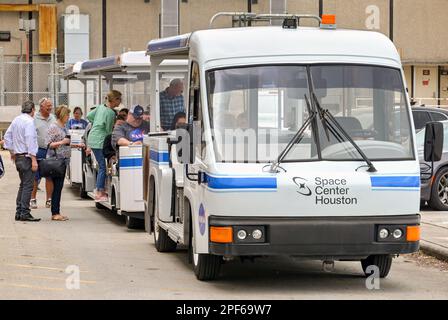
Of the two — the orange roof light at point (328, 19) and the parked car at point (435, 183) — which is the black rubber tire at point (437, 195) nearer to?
the parked car at point (435, 183)

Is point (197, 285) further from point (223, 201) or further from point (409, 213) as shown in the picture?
point (409, 213)

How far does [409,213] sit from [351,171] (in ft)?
2.41

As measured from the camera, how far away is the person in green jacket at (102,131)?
63.4ft

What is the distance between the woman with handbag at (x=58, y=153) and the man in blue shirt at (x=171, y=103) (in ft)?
12.8

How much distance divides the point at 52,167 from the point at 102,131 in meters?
1.45

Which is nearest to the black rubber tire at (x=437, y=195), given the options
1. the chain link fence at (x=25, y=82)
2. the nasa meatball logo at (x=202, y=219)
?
the nasa meatball logo at (x=202, y=219)

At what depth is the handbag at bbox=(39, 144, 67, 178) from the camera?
1845cm

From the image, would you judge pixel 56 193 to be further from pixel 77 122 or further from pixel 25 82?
pixel 25 82

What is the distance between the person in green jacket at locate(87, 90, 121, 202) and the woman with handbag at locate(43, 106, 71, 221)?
18.7 inches

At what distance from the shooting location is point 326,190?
35.3ft

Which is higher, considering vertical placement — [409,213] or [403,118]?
[403,118]

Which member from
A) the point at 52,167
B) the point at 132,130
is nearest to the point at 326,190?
the point at 132,130

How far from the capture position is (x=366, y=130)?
1133cm

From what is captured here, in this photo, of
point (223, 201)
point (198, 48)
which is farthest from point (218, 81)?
point (223, 201)
